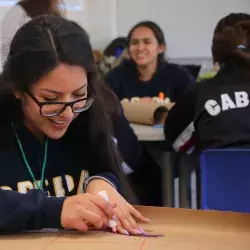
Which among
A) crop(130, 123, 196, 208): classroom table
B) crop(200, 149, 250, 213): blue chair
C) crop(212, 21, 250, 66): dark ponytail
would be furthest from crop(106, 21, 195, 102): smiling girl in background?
crop(200, 149, 250, 213): blue chair

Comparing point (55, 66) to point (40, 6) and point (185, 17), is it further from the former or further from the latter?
point (185, 17)

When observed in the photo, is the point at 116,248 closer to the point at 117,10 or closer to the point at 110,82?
the point at 110,82

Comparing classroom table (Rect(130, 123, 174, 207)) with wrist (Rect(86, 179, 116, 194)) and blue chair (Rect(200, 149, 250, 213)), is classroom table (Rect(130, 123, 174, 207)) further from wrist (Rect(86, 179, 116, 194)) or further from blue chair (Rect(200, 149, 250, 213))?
wrist (Rect(86, 179, 116, 194))

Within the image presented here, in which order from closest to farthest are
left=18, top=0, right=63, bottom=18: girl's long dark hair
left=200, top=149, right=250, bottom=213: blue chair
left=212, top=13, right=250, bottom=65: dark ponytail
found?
left=200, top=149, right=250, bottom=213: blue chair < left=212, top=13, right=250, bottom=65: dark ponytail < left=18, top=0, right=63, bottom=18: girl's long dark hair

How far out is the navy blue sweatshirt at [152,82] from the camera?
3.09m

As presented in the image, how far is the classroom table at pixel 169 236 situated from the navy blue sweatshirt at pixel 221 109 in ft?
3.76

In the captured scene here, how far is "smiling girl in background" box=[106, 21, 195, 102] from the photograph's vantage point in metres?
3.10

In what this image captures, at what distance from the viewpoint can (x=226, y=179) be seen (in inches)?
64.6

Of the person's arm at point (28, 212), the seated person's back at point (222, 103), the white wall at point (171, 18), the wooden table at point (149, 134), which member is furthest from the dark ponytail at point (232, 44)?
the white wall at point (171, 18)

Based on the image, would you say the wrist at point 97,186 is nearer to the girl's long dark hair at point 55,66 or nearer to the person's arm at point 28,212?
the girl's long dark hair at point 55,66

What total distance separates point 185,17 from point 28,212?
4304 millimetres

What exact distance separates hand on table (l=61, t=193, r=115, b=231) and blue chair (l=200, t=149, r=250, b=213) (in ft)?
2.75

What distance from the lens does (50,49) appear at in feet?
3.40

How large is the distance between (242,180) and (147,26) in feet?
6.16
